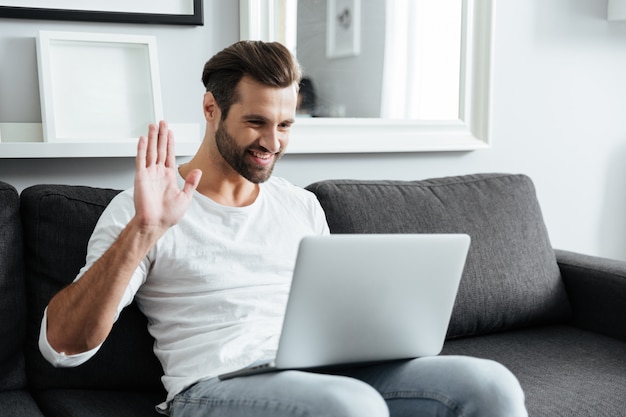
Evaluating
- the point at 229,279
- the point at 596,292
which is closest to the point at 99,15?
the point at 229,279

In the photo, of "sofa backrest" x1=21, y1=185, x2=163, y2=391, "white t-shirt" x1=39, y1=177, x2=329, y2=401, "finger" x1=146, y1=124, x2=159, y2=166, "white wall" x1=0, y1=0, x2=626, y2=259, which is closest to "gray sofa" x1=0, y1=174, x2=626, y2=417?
"sofa backrest" x1=21, y1=185, x2=163, y2=391

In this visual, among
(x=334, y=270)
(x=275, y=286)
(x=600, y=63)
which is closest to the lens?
(x=334, y=270)

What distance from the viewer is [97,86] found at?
6.64 feet

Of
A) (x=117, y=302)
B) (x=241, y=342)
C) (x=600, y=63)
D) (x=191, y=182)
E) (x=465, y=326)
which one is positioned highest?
Result: (x=600, y=63)

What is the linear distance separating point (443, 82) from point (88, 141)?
1144 millimetres

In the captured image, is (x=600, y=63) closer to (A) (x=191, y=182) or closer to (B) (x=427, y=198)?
(B) (x=427, y=198)

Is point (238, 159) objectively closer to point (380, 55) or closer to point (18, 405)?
point (18, 405)

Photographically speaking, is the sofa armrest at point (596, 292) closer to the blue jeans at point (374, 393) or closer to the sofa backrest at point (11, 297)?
the blue jeans at point (374, 393)

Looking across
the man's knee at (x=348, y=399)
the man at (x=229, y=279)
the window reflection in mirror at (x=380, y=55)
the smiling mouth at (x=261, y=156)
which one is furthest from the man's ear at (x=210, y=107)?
the man's knee at (x=348, y=399)

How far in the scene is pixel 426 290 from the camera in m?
1.44

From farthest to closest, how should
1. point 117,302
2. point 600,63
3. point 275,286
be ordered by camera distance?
1. point 600,63
2. point 275,286
3. point 117,302

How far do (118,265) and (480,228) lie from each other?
1117 millimetres

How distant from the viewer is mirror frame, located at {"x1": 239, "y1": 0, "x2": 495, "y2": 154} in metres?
2.24

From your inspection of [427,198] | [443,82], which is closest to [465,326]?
[427,198]
